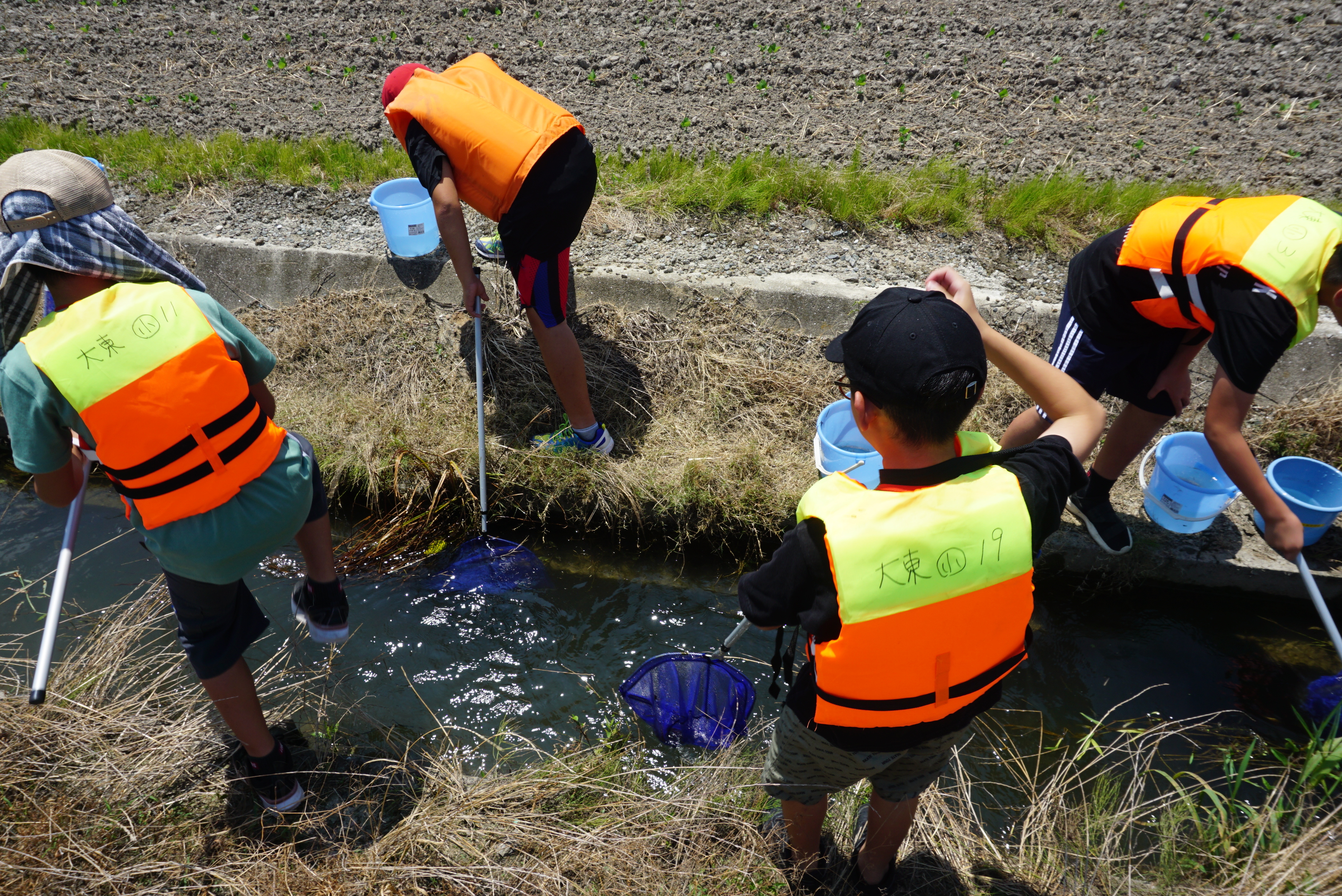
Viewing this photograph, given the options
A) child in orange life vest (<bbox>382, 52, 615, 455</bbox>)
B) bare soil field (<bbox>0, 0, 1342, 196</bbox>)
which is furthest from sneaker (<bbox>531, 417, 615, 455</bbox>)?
bare soil field (<bbox>0, 0, 1342, 196</bbox>)

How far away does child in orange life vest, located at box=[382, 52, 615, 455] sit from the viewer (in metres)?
3.06

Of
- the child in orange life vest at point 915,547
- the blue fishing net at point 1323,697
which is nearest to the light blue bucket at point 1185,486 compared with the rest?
the blue fishing net at point 1323,697

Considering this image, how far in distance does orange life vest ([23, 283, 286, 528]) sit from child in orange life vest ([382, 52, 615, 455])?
140cm

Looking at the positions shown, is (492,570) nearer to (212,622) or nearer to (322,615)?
(322,615)

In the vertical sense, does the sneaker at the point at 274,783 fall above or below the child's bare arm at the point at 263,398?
below

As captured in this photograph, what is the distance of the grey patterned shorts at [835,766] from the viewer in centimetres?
175

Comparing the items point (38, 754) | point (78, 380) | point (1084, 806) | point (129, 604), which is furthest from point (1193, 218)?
point (129, 604)

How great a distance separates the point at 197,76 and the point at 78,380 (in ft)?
20.4

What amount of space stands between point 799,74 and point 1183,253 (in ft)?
14.5

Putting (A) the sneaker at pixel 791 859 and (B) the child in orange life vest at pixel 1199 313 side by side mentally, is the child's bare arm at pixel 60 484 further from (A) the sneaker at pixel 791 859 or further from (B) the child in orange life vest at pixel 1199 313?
(B) the child in orange life vest at pixel 1199 313

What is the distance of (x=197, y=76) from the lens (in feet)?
21.0

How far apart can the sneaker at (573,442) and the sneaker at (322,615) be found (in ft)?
4.53

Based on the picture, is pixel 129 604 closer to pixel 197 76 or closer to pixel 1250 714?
pixel 1250 714

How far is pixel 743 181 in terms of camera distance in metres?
4.96
